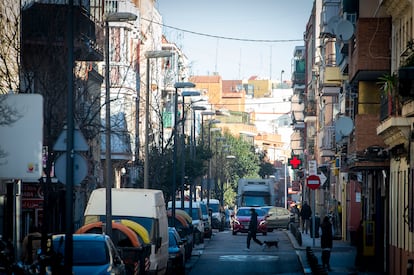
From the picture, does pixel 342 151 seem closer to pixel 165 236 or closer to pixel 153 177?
pixel 153 177

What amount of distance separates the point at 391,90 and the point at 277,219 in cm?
5035

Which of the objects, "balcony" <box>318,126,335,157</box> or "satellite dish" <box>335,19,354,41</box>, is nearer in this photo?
"satellite dish" <box>335,19,354,41</box>

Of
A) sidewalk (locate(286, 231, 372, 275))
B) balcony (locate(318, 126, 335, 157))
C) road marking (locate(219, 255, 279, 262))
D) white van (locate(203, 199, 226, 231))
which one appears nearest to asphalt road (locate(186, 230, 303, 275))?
road marking (locate(219, 255, 279, 262))

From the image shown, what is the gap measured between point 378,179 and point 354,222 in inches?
667

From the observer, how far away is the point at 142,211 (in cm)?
3316

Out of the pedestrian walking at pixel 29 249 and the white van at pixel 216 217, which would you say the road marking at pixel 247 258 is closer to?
the pedestrian walking at pixel 29 249

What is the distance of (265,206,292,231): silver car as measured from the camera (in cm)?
7819

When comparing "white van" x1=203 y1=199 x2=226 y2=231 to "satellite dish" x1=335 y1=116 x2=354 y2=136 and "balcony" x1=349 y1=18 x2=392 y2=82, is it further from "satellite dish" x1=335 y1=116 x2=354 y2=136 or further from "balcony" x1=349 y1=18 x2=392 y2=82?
"balcony" x1=349 y1=18 x2=392 y2=82

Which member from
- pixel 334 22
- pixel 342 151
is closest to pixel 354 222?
pixel 342 151

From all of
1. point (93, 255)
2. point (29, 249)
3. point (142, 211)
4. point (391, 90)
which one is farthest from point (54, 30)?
point (29, 249)

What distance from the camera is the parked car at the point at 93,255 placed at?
79.5 feet

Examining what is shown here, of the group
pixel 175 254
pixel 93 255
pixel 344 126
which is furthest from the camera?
pixel 344 126

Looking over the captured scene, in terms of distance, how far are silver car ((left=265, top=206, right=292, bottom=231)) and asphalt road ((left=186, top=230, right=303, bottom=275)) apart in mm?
14723

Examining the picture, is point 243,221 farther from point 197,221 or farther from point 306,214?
point 197,221
